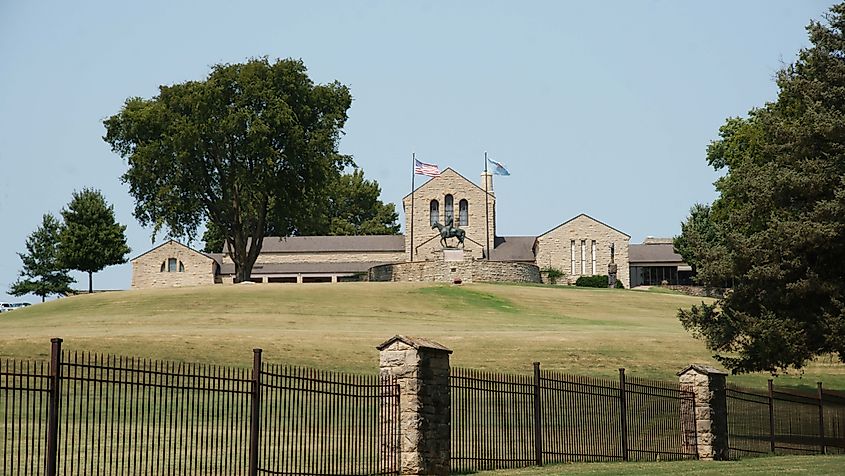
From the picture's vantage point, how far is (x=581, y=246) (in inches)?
3826

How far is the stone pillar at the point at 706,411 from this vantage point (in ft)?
69.4

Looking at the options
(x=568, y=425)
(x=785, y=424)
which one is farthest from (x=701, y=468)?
(x=785, y=424)

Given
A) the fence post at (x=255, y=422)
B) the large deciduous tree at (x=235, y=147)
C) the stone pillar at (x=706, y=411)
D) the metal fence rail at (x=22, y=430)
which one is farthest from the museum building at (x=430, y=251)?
the fence post at (x=255, y=422)

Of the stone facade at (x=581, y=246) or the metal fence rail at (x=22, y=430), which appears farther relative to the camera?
the stone facade at (x=581, y=246)

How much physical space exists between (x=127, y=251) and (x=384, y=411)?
235 feet

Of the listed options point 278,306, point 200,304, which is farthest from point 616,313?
point 200,304

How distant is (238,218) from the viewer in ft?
234

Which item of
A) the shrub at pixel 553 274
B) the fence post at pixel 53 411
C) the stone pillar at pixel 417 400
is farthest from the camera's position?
the shrub at pixel 553 274

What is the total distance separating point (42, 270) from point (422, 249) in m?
32.1

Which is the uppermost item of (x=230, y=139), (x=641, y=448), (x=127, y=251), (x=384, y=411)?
(x=230, y=139)

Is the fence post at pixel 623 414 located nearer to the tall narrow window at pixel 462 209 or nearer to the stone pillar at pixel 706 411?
the stone pillar at pixel 706 411

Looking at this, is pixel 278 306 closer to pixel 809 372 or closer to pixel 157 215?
pixel 157 215

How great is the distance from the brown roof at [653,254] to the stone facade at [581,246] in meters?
4.23

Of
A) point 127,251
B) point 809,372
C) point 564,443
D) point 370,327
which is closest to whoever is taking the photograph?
point 564,443
